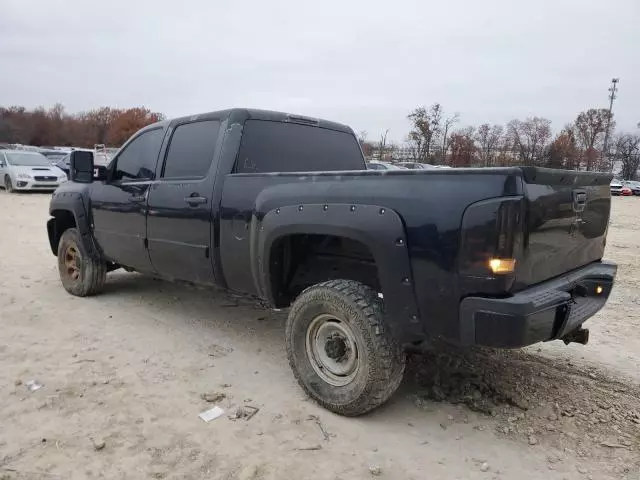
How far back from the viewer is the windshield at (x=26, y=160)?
1875 cm

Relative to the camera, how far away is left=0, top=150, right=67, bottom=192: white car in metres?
18.0

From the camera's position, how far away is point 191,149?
4375 millimetres

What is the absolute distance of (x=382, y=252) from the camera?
2818mm

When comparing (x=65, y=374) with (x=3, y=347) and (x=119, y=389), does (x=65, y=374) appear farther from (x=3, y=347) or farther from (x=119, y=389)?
(x=3, y=347)

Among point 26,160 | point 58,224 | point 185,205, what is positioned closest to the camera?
point 185,205

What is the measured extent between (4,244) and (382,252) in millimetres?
8412

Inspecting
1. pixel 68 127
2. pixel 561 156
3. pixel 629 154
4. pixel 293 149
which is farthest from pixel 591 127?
pixel 68 127

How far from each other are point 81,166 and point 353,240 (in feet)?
10.9

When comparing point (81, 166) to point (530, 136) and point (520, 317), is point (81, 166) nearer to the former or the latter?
point (520, 317)

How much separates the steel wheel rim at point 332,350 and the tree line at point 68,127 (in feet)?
253

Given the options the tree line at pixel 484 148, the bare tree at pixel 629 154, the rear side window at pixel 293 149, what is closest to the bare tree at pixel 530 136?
the tree line at pixel 484 148

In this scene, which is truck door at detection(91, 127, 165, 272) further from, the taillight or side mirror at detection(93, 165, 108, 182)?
the taillight

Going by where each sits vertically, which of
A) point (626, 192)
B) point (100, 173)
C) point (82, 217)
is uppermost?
point (100, 173)

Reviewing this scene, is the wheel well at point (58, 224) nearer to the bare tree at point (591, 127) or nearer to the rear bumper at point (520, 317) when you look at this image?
Result: the rear bumper at point (520, 317)
